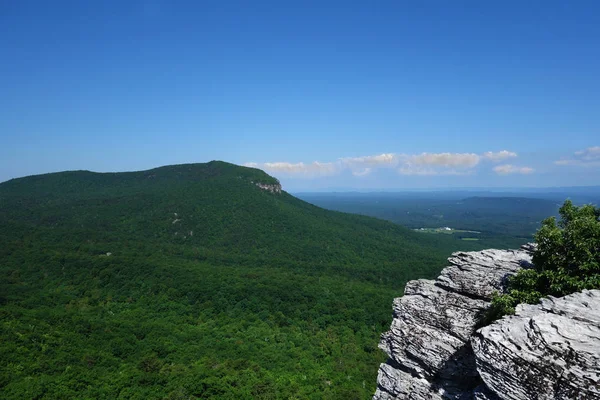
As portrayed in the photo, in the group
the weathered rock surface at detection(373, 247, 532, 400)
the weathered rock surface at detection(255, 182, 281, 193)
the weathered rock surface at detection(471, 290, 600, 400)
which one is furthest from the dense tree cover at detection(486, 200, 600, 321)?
the weathered rock surface at detection(255, 182, 281, 193)

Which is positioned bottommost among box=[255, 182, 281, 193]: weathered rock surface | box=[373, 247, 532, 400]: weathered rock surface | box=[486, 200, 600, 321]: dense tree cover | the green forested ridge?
the green forested ridge

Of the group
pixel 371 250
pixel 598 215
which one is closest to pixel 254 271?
pixel 371 250

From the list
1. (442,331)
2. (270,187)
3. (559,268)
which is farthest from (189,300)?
(270,187)

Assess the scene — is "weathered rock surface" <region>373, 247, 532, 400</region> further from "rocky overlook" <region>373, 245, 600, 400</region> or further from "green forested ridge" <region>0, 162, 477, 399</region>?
"green forested ridge" <region>0, 162, 477, 399</region>

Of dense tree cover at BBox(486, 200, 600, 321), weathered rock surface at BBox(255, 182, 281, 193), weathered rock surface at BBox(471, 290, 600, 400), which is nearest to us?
weathered rock surface at BBox(471, 290, 600, 400)

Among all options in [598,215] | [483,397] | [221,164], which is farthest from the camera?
[221,164]

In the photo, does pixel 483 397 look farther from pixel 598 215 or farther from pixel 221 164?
pixel 221 164
